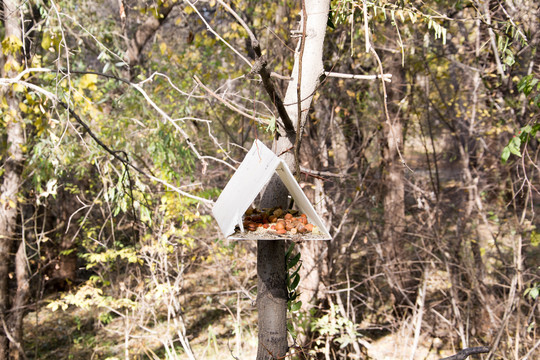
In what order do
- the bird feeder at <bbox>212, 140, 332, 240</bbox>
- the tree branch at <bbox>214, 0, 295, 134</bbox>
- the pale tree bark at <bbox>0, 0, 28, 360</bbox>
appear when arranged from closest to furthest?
1. the tree branch at <bbox>214, 0, 295, 134</bbox>
2. the bird feeder at <bbox>212, 140, 332, 240</bbox>
3. the pale tree bark at <bbox>0, 0, 28, 360</bbox>

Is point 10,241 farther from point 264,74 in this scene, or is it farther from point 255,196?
point 264,74

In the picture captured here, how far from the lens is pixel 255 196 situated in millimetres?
1804

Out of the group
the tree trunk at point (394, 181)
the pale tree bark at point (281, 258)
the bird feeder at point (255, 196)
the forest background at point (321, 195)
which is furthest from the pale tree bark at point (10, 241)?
the tree trunk at point (394, 181)

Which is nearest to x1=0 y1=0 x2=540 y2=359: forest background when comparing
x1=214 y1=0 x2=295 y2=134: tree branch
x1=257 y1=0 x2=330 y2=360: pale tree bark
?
x1=257 y1=0 x2=330 y2=360: pale tree bark

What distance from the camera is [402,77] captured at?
6.96 m

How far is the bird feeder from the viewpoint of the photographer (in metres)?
1.76

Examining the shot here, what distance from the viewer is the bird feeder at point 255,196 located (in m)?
1.76

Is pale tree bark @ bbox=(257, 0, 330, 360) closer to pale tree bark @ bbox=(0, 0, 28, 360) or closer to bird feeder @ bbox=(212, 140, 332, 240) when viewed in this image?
bird feeder @ bbox=(212, 140, 332, 240)

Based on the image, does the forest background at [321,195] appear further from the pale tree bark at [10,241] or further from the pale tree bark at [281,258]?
the pale tree bark at [281,258]

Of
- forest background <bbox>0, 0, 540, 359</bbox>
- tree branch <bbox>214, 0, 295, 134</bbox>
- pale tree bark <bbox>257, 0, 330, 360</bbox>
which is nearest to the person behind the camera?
tree branch <bbox>214, 0, 295, 134</bbox>

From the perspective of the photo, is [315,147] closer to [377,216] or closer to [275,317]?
[377,216]

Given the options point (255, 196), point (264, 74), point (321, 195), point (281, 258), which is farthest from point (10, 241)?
point (264, 74)

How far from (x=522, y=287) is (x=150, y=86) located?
6.30m

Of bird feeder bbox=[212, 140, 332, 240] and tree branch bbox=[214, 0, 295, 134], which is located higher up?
tree branch bbox=[214, 0, 295, 134]
